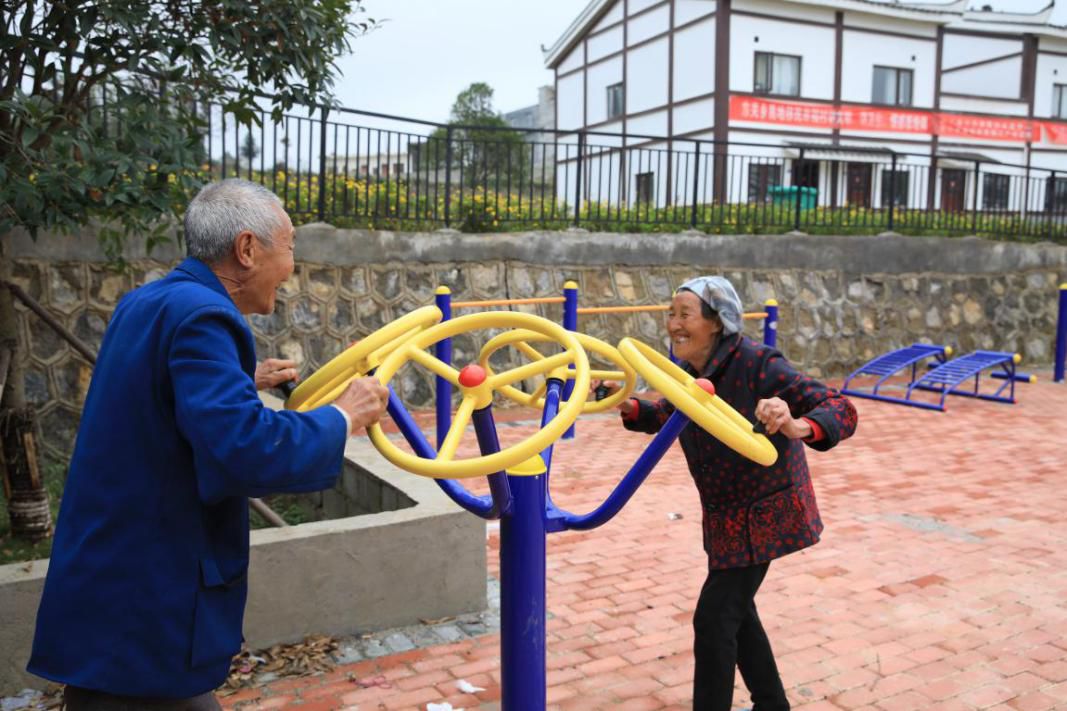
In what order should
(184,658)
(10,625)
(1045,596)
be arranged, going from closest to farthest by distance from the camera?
(184,658), (10,625), (1045,596)

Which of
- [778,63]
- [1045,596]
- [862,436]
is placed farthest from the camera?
[778,63]

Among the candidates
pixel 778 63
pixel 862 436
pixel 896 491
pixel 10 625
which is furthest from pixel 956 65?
pixel 10 625

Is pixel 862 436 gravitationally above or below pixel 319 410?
below

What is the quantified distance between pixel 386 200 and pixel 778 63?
16.9m

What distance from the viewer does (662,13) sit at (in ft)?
75.7

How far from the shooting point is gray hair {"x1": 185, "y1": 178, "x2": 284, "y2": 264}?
173 cm

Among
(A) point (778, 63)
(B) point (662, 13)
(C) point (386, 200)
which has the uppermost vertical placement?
(B) point (662, 13)

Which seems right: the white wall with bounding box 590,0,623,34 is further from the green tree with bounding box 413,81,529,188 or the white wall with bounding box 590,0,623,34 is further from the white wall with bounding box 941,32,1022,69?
the green tree with bounding box 413,81,529,188

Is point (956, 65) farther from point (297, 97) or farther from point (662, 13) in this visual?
point (297, 97)

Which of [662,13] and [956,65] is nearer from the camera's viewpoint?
[662,13]

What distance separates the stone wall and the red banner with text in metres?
10.1

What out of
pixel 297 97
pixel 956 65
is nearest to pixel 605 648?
pixel 297 97

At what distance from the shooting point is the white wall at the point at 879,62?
75.8 feet

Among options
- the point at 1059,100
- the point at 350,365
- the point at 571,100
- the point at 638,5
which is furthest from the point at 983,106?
the point at 350,365
